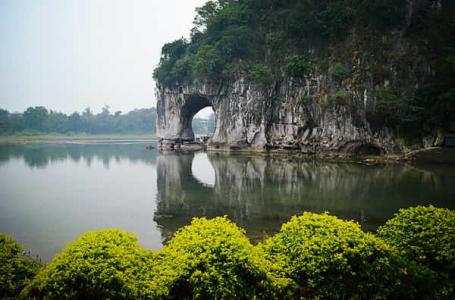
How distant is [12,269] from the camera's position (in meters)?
3.49

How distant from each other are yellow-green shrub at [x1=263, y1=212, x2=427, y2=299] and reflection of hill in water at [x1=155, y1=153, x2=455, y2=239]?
5322 millimetres

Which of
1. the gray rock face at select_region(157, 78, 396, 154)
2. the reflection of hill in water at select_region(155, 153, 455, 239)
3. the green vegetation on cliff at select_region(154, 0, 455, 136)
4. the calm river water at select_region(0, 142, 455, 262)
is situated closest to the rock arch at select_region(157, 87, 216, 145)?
the gray rock face at select_region(157, 78, 396, 154)

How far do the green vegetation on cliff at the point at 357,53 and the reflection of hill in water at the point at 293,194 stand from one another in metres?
6.40

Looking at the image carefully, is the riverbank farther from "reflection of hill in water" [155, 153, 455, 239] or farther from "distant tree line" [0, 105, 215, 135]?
"reflection of hill in water" [155, 153, 455, 239]

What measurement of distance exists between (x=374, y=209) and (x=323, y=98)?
1960 centimetres

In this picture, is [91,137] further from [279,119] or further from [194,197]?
[194,197]

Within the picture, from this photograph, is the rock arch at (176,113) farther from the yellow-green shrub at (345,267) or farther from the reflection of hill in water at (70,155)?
the yellow-green shrub at (345,267)

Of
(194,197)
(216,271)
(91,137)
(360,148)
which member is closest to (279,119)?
(360,148)

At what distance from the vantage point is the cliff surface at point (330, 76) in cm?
2558

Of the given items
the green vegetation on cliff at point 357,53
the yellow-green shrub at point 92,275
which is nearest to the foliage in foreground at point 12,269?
the yellow-green shrub at point 92,275

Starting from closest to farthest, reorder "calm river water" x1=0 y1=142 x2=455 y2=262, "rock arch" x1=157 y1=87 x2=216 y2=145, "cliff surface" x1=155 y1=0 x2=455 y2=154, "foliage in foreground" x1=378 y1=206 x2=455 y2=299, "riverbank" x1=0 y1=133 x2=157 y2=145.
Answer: "foliage in foreground" x1=378 y1=206 x2=455 y2=299
"calm river water" x1=0 y1=142 x2=455 y2=262
"cliff surface" x1=155 y1=0 x2=455 y2=154
"rock arch" x1=157 y1=87 x2=216 y2=145
"riverbank" x1=0 y1=133 x2=157 y2=145

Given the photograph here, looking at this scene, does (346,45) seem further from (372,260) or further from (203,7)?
(372,260)

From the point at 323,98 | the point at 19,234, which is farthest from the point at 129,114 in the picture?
the point at 19,234

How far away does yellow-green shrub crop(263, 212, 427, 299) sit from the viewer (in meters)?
3.74
